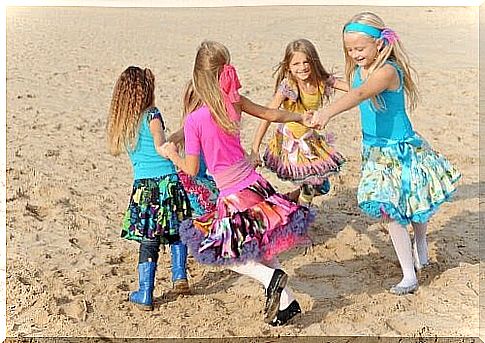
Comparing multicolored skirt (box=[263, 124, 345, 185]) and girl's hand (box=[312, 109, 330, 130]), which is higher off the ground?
girl's hand (box=[312, 109, 330, 130])

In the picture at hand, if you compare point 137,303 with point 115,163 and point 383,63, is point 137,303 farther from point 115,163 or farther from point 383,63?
point 115,163

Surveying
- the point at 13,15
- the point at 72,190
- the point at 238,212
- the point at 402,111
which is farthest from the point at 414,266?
the point at 13,15

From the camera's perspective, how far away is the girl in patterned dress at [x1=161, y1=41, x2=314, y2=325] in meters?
3.42

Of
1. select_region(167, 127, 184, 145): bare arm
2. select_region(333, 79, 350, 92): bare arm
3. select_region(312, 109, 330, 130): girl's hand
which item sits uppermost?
select_region(333, 79, 350, 92): bare arm

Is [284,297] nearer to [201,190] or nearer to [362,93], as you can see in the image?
[201,190]

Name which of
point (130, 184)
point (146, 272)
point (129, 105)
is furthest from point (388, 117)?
point (130, 184)

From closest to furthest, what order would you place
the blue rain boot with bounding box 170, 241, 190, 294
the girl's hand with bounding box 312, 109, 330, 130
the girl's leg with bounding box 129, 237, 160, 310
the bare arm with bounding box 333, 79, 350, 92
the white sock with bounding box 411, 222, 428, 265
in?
the girl's hand with bounding box 312, 109, 330, 130 → the girl's leg with bounding box 129, 237, 160, 310 → the blue rain boot with bounding box 170, 241, 190, 294 → the white sock with bounding box 411, 222, 428, 265 → the bare arm with bounding box 333, 79, 350, 92

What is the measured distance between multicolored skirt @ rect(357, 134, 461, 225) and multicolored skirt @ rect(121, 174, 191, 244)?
783 millimetres

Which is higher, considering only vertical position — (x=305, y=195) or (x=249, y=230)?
(x=305, y=195)

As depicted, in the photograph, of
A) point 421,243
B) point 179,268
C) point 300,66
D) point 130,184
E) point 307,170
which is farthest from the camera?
point 130,184

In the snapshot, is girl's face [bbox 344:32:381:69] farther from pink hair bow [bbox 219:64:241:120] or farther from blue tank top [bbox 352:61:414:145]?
pink hair bow [bbox 219:64:241:120]

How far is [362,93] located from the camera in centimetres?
361

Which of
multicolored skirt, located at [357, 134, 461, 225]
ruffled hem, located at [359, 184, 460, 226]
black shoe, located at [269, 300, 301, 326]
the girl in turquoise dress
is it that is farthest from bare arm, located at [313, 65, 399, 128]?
black shoe, located at [269, 300, 301, 326]

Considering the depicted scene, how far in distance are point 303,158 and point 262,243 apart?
107 cm
